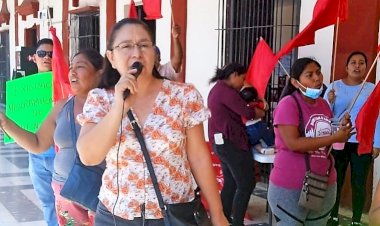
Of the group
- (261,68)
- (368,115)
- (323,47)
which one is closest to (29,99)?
(261,68)

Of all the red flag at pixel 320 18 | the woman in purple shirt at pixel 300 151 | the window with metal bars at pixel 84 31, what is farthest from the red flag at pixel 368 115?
Result: the window with metal bars at pixel 84 31

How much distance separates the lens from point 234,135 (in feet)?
15.6

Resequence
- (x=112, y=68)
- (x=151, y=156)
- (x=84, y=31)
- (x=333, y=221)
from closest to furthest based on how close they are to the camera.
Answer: (x=151, y=156) < (x=112, y=68) < (x=333, y=221) < (x=84, y=31)

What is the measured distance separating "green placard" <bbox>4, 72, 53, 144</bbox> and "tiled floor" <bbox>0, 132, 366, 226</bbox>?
1566 millimetres

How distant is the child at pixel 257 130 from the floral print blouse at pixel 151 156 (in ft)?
9.04

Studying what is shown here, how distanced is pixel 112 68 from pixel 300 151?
1.33 m

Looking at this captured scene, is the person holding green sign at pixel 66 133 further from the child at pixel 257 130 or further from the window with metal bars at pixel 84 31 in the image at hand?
the window with metal bars at pixel 84 31

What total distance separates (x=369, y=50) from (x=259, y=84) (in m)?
1.24

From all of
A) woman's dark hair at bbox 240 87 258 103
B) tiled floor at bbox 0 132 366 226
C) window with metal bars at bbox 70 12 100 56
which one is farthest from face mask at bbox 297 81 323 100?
window with metal bars at bbox 70 12 100 56

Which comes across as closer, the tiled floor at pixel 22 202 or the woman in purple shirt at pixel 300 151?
the woman in purple shirt at pixel 300 151

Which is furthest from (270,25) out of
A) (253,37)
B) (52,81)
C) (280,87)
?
(52,81)

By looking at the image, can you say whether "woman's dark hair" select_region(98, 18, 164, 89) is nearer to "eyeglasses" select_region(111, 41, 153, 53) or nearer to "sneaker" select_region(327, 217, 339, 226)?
"eyeglasses" select_region(111, 41, 153, 53)

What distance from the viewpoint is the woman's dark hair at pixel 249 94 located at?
5.07 metres

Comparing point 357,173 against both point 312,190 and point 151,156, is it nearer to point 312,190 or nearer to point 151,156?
point 312,190
